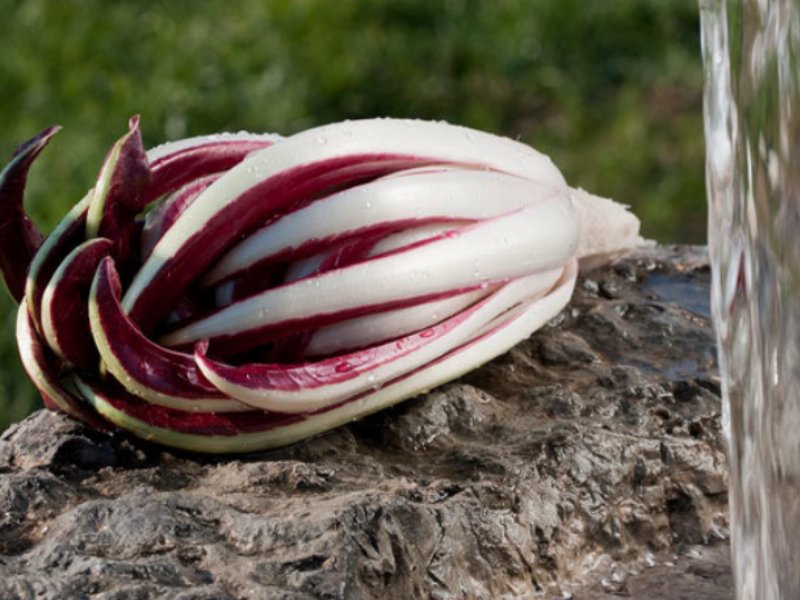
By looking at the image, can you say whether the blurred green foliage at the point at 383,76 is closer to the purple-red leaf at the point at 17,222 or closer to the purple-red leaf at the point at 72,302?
the purple-red leaf at the point at 17,222

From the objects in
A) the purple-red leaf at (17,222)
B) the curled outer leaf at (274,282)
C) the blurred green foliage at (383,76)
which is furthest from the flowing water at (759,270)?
the blurred green foliage at (383,76)

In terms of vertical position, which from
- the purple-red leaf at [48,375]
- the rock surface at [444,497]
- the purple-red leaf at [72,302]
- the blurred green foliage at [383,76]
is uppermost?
the purple-red leaf at [72,302]

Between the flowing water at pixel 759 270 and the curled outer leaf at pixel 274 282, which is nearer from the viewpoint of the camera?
the flowing water at pixel 759 270

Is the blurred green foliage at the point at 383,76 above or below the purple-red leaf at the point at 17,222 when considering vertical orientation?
below

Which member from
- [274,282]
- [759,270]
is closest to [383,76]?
[274,282]

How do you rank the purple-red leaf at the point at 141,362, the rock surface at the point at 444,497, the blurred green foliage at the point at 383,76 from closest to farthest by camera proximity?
the rock surface at the point at 444,497
the purple-red leaf at the point at 141,362
the blurred green foliage at the point at 383,76

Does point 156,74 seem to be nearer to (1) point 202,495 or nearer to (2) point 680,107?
(2) point 680,107

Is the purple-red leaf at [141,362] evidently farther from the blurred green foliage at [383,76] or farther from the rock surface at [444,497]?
the blurred green foliage at [383,76]

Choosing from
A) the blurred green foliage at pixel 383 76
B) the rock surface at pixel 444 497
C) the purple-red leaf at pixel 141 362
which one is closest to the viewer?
the rock surface at pixel 444 497
